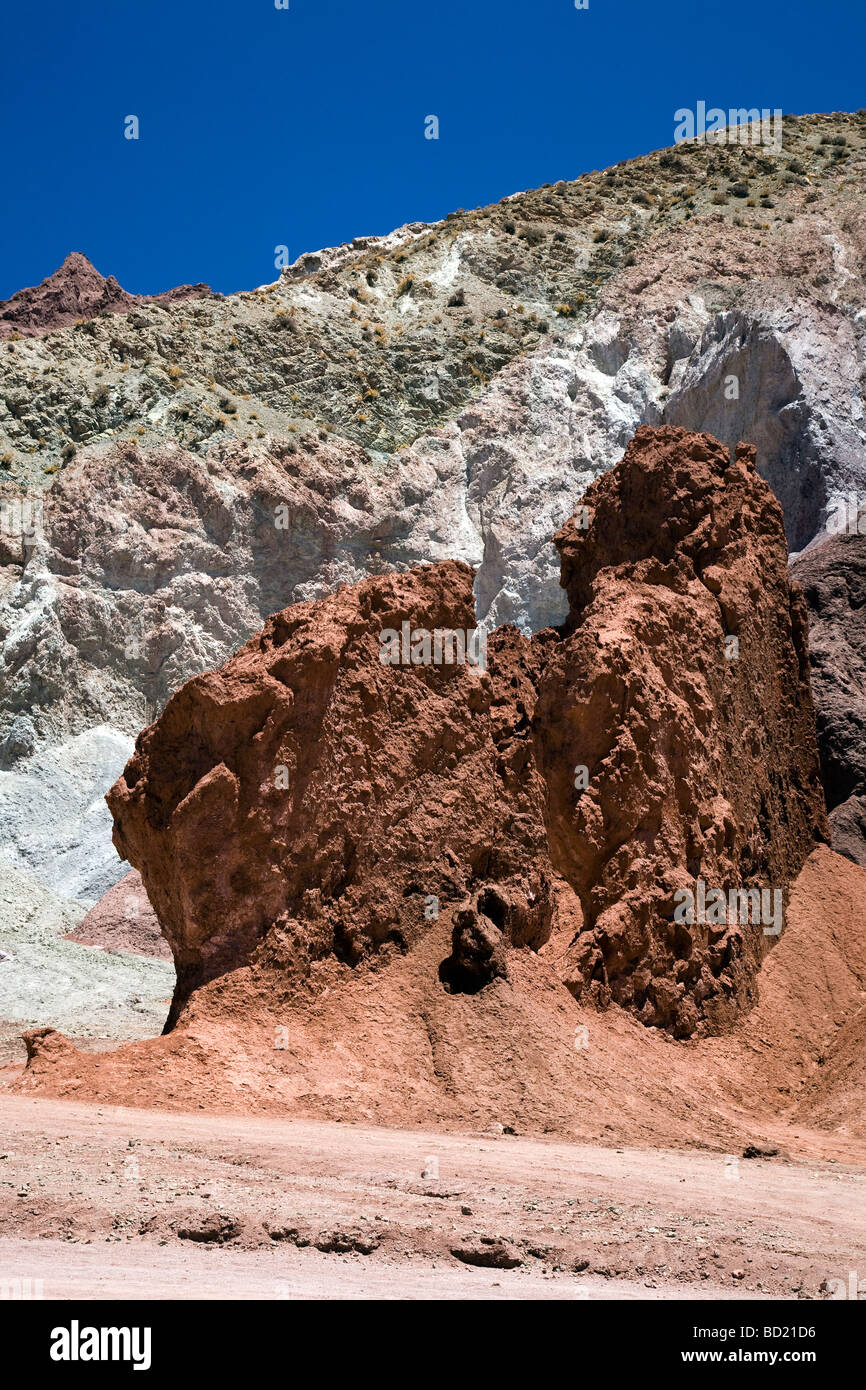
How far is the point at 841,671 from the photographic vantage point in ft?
73.2

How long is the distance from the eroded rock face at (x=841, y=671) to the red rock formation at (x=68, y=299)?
41.9 meters

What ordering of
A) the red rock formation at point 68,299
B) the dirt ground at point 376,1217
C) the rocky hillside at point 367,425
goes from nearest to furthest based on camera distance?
the dirt ground at point 376,1217 → the rocky hillside at point 367,425 → the red rock formation at point 68,299

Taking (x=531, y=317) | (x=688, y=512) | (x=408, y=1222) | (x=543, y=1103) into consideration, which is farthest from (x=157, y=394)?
(x=408, y=1222)

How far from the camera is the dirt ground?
7195 millimetres

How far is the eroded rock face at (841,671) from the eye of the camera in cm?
2034

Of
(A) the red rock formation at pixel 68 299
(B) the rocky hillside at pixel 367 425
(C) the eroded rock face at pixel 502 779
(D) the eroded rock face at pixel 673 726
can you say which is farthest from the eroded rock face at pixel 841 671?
(A) the red rock formation at pixel 68 299

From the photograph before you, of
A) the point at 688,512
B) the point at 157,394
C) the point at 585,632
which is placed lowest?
the point at 585,632

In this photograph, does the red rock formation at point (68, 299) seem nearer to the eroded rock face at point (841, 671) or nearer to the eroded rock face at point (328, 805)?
the eroded rock face at point (841, 671)

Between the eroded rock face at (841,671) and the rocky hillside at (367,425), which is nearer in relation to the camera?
the eroded rock face at (841,671)

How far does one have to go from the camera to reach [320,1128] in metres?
11.3

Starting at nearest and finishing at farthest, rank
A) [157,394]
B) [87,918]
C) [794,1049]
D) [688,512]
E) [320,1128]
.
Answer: [320,1128], [794,1049], [688,512], [87,918], [157,394]

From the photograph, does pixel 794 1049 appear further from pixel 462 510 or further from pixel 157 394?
pixel 157 394

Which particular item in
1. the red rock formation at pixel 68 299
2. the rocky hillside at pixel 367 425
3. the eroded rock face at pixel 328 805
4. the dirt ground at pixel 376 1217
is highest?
the red rock formation at pixel 68 299
